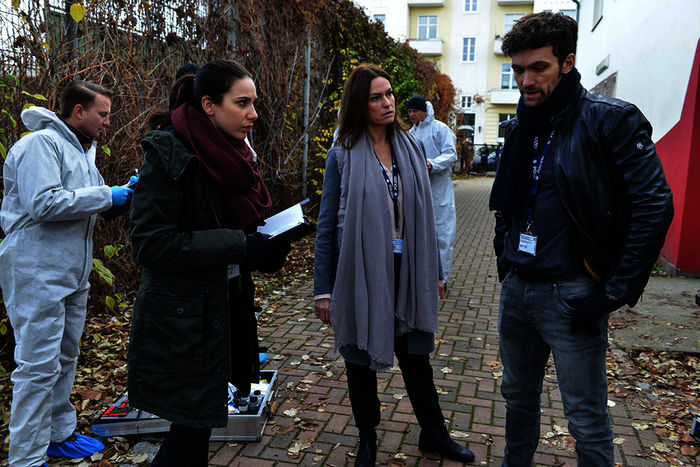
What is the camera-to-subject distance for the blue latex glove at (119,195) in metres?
2.92

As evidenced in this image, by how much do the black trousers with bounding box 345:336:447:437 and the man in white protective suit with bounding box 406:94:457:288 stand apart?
2.73 meters

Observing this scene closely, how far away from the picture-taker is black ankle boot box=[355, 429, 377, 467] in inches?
114

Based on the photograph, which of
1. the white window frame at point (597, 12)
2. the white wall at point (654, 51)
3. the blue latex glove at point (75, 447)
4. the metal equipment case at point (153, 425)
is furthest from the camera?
the white window frame at point (597, 12)

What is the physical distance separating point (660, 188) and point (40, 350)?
117 inches

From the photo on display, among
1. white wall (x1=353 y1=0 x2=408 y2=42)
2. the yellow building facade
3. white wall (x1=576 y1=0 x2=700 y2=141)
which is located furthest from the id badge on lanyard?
white wall (x1=353 y1=0 x2=408 y2=42)

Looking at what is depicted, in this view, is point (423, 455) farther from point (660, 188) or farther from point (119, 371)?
point (119, 371)

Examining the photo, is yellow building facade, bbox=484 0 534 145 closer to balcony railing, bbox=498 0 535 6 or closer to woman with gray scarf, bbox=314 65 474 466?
balcony railing, bbox=498 0 535 6

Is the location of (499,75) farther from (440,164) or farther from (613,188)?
(613,188)

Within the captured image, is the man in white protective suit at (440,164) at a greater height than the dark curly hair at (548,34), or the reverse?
the dark curly hair at (548,34)

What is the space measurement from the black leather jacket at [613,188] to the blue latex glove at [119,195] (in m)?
2.24

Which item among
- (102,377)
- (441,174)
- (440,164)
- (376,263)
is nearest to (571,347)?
(376,263)

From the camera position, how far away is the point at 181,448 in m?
2.05

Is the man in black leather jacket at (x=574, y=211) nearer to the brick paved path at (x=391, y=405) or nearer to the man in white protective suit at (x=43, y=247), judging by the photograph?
the brick paved path at (x=391, y=405)

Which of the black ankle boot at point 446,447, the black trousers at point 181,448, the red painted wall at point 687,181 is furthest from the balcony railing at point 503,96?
the black trousers at point 181,448
